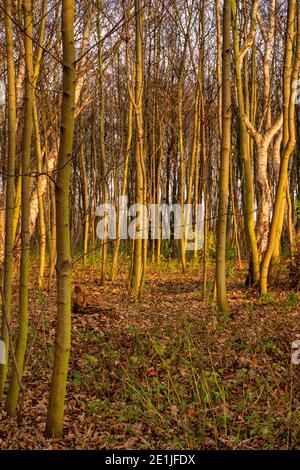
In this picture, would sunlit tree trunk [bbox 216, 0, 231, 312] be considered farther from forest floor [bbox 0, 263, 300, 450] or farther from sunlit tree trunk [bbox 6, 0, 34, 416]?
sunlit tree trunk [bbox 6, 0, 34, 416]

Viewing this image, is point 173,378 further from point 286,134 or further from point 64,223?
point 286,134

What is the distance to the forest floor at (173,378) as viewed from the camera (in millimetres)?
3789

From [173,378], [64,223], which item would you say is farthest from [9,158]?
[173,378]

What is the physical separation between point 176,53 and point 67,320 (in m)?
14.8

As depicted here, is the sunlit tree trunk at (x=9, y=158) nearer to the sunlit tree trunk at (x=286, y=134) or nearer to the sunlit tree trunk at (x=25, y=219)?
the sunlit tree trunk at (x=25, y=219)

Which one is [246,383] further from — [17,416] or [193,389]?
[17,416]

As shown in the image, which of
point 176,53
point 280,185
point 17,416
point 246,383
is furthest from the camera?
point 176,53

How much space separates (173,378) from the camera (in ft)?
17.0

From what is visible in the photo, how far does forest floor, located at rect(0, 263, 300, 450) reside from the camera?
3.79 metres

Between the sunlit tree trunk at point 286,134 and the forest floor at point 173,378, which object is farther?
the sunlit tree trunk at point 286,134

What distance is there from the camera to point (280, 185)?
8453 mm

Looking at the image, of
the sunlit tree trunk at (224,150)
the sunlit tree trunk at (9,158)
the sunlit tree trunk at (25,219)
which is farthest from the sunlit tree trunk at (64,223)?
the sunlit tree trunk at (224,150)

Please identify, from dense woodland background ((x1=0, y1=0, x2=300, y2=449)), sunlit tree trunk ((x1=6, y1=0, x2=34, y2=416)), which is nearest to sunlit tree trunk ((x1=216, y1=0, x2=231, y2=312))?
dense woodland background ((x1=0, y1=0, x2=300, y2=449))

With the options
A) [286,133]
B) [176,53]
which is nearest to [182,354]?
[286,133]
